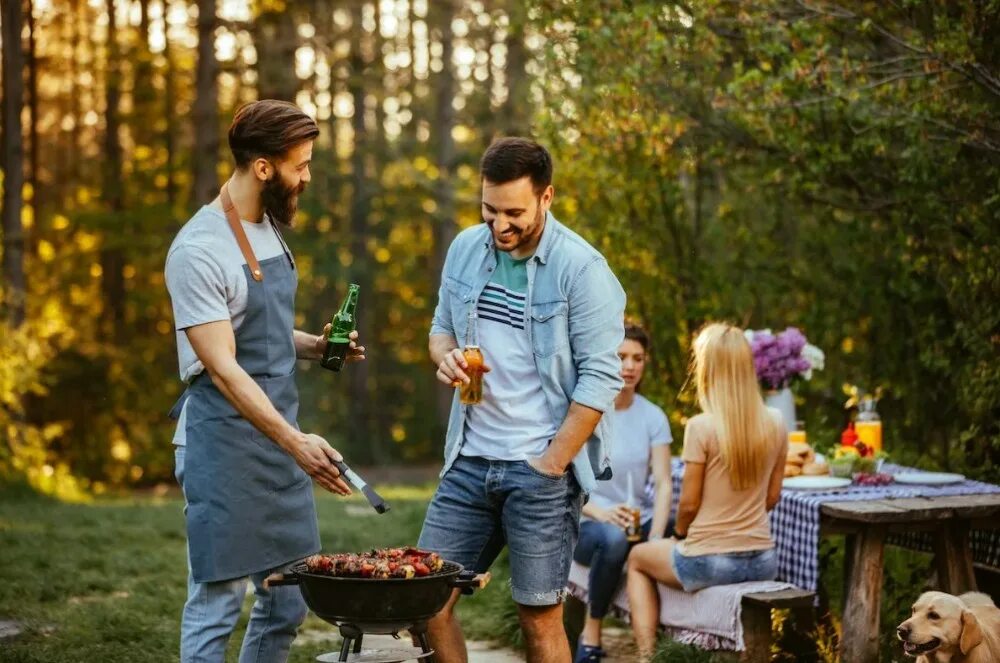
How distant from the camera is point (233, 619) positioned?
3883 mm

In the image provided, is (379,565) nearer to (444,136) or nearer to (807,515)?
(807,515)

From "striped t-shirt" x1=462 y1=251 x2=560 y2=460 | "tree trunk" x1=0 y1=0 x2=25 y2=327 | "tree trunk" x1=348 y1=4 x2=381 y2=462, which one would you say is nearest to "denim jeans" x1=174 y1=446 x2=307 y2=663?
"striped t-shirt" x1=462 y1=251 x2=560 y2=460

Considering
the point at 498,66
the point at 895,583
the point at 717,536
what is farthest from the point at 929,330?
the point at 498,66

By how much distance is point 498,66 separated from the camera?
2592 cm

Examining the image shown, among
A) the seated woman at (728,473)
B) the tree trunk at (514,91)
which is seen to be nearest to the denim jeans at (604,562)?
the seated woman at (728,473)

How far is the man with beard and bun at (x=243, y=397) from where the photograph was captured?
3.73 m

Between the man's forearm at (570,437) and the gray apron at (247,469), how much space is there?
765 mm

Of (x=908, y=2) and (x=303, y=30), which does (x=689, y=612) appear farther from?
(x=303, y=30)

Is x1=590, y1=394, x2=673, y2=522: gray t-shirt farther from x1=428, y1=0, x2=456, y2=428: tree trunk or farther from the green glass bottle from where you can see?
x1=428, y1=0, x2=456, y2=428: tree trunk

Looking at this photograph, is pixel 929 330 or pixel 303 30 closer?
pixel 929 330

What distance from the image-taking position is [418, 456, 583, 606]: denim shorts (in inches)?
158

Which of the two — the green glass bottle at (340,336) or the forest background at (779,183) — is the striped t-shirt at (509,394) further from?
the forest background at (779,183)

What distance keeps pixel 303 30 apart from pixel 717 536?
65.9 ft

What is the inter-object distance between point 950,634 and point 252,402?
2576mm
